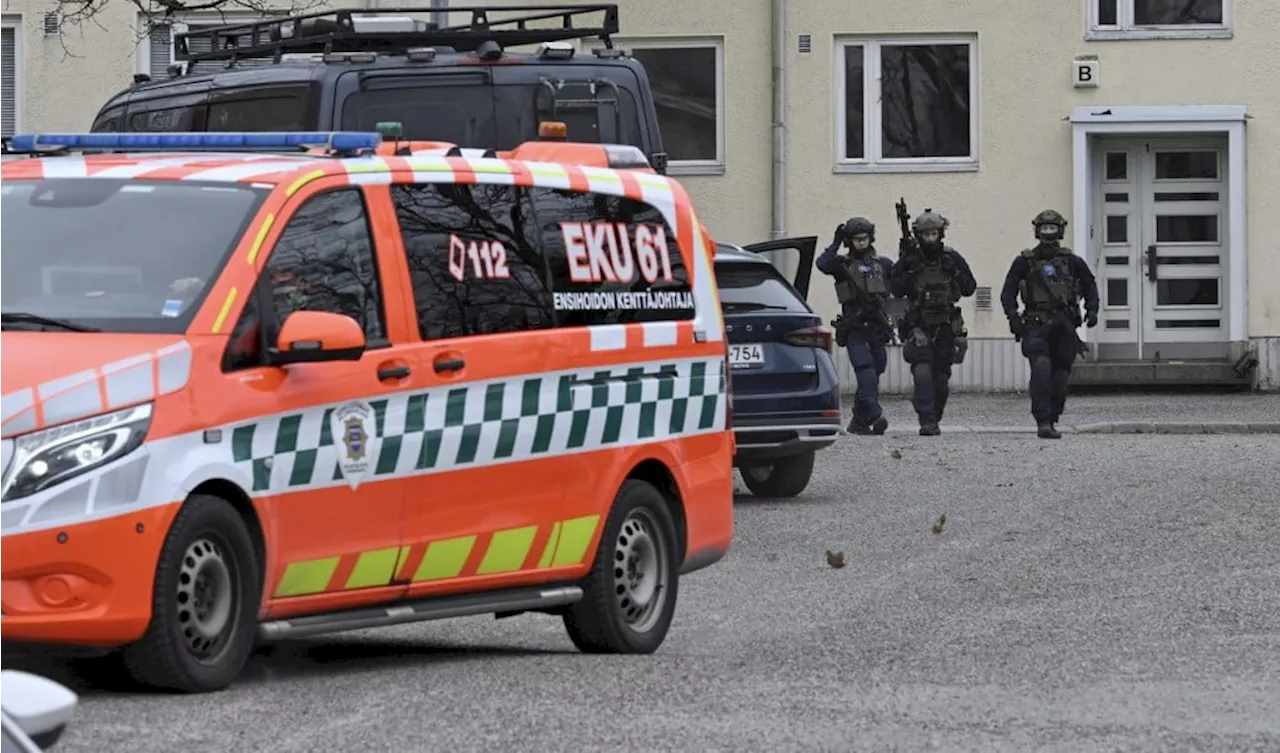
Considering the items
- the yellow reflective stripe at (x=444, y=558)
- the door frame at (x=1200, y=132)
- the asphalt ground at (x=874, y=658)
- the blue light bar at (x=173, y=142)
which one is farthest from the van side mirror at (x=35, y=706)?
the door frame at (x=1200, y=132)

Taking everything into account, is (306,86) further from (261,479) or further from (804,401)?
(261,479)

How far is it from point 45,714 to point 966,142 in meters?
27.7

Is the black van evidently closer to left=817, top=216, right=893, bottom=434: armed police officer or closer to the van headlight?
the van headlight

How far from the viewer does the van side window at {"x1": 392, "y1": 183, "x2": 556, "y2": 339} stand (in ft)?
29.4

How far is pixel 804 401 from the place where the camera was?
1728 cm

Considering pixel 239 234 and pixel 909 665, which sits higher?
pixel 239 234

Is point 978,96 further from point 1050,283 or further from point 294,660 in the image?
point 294,660

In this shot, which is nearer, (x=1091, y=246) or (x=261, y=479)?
(x=261, y=479)

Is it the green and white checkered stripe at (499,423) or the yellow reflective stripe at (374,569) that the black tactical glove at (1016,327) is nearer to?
the green and white checkered stripe at (499,423)

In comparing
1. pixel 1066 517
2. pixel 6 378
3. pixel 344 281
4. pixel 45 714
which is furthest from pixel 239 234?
pixel 1066 517

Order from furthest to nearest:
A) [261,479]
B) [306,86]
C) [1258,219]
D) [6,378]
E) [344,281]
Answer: [1258,219] → [306,86] → [344,281] → [261,479] → [6,378]

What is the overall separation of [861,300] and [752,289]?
6.61 m

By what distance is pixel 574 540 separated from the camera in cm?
955

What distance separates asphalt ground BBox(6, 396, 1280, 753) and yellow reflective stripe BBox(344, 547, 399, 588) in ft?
0.98
